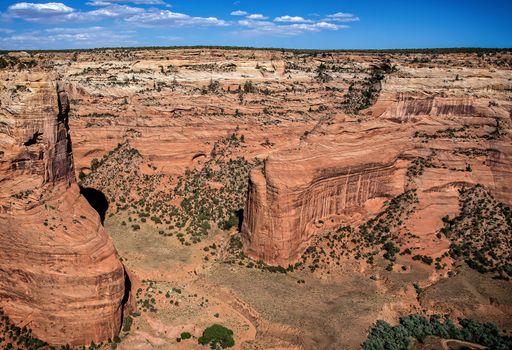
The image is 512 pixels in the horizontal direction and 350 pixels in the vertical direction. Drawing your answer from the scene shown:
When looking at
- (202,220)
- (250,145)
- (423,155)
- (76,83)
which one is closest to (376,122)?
(423,155)

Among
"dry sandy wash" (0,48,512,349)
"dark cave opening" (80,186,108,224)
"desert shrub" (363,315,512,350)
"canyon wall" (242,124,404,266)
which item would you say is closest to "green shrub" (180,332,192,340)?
Result: "dry sandy wash" (0,48,512,349)

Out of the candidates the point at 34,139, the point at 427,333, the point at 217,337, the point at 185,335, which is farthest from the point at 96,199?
the point at 427,333

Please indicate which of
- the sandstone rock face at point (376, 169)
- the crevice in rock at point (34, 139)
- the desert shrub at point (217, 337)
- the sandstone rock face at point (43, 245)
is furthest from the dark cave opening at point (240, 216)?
the crevice in rock at point (34, 139)

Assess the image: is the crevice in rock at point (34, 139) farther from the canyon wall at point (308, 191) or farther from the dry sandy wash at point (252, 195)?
the canyon wall at point (308, 191)

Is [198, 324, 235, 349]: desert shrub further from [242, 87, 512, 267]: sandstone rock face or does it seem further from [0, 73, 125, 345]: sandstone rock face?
[242, 87, 512, 267]: sandstone rock face

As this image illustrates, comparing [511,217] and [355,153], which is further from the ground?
[355,153]

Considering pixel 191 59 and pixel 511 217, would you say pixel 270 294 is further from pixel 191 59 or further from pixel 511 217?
pixel 191 59
